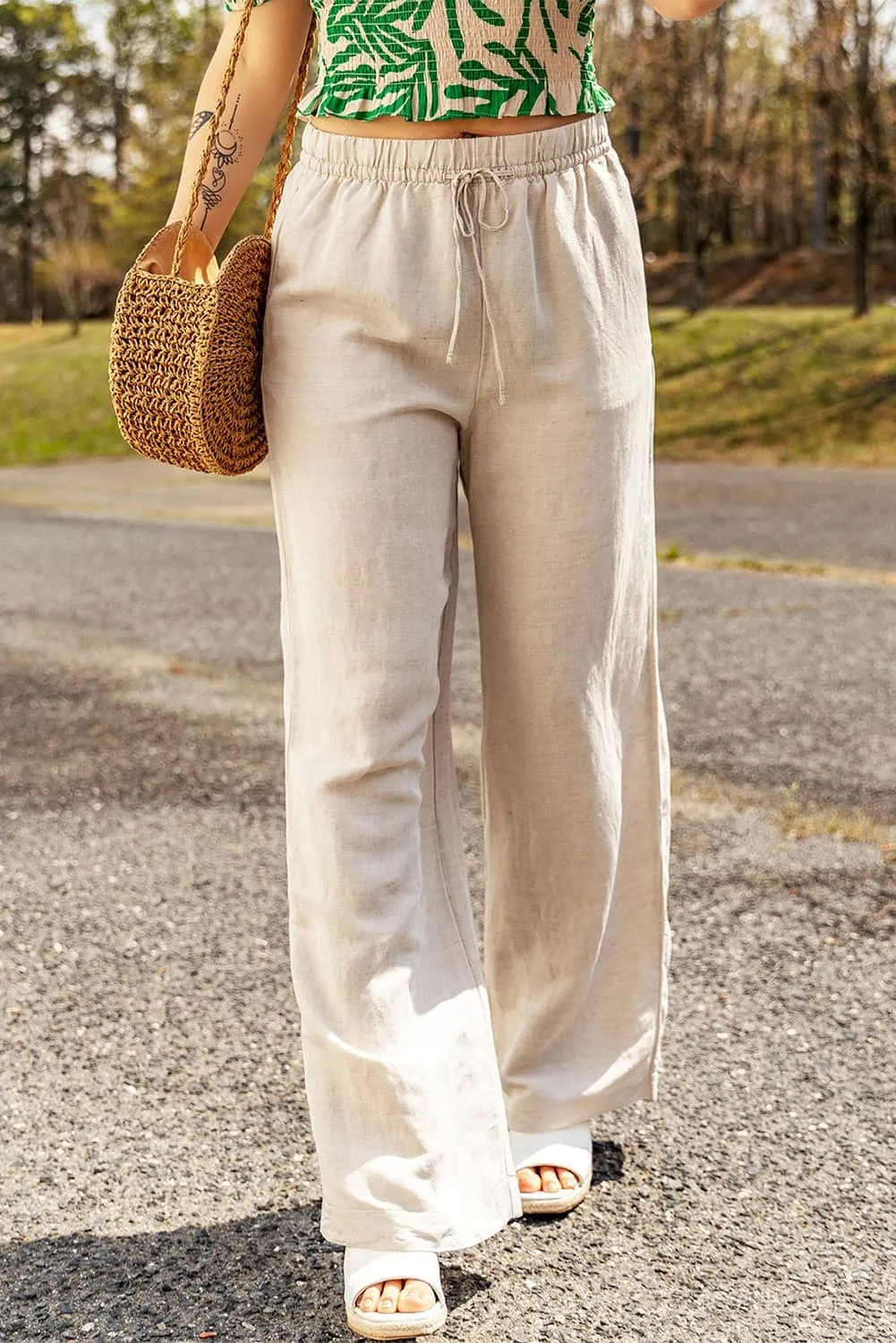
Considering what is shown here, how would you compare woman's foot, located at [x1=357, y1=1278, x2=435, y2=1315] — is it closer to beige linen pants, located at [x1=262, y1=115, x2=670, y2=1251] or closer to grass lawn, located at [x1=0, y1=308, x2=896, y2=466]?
beige linen pants, located at [x1=262, y1=115, x2=670, y2=1251]

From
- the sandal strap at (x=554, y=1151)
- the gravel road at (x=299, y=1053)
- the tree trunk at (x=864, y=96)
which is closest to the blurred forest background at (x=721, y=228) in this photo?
the tree trunk at (x=864, y=96)

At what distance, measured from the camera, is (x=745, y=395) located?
1997 cm

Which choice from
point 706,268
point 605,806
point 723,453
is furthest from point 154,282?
point 706,268

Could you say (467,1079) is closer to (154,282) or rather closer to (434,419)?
(434,419)

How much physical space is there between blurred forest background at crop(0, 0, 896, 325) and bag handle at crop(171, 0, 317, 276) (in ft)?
28.5

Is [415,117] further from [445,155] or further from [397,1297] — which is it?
[397,1297]

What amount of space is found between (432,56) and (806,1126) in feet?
5.33

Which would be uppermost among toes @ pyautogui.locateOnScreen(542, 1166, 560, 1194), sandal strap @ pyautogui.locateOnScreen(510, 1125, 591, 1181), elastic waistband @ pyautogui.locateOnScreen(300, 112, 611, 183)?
elastic waistband @ pyautogui.locateOnScreen(300, 112, 611, 183)

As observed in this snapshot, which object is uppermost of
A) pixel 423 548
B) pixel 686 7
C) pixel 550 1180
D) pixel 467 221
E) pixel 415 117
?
pixel 686 7

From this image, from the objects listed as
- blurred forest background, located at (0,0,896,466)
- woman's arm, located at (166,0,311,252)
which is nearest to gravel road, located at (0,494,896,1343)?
woman's arm, located at (166,0,311,252)

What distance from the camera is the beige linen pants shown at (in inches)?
69.3

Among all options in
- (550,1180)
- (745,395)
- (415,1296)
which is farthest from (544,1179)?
(745,395)

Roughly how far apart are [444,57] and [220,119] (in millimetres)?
328

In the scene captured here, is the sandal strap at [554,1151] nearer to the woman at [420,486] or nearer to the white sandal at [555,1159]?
the white sandal at [555,1159]
